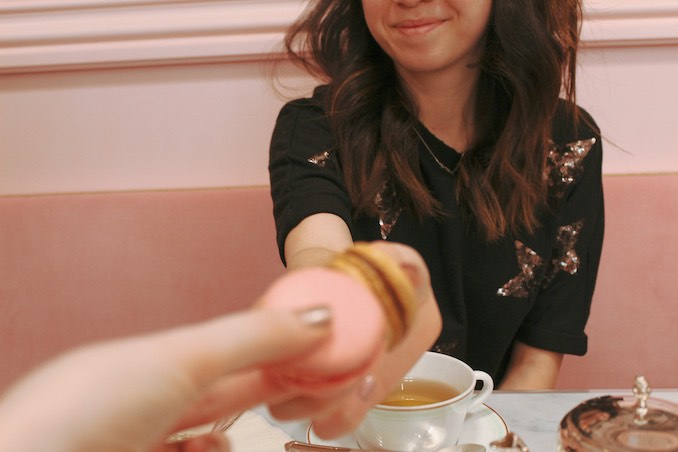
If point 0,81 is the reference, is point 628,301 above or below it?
below

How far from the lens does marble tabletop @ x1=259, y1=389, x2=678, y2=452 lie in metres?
0.63

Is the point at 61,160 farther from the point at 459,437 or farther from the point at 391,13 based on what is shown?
the point at 459,437

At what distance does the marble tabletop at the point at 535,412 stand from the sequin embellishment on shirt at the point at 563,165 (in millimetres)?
398

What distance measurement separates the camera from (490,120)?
3.43ft

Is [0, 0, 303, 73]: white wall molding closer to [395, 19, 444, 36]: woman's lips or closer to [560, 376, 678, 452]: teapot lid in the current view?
[395, 19, 444, 36]: woman's lips

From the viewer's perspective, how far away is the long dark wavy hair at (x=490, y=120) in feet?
3.18

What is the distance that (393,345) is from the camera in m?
0.37

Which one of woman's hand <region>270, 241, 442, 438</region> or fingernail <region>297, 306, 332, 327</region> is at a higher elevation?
fingernail <region>297, 306, 332, 327</region>

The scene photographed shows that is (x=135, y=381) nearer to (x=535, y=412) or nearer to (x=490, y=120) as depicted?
(x=535, y=412)

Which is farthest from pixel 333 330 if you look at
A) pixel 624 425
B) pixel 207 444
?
pixel 624 425

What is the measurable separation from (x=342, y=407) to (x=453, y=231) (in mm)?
613

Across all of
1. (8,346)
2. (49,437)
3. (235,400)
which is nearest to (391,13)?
(235,400)

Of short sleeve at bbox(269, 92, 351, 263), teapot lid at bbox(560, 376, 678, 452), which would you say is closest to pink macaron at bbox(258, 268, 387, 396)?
teapot lid at bbox(560, 376, 678, 452)

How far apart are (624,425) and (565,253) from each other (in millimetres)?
646
